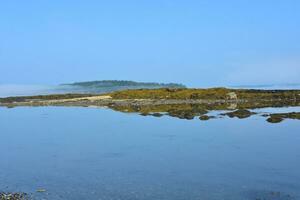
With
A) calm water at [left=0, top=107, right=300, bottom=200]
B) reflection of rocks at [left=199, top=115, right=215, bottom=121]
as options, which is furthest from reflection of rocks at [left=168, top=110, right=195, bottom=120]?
calm water at [left=0, top=107, right=300, bottom=200]

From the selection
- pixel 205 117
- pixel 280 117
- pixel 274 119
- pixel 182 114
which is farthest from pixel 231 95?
pixel 274 119

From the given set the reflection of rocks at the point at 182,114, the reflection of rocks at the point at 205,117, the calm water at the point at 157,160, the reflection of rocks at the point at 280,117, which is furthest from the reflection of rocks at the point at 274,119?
the reflection of rocks at the point at 182,114

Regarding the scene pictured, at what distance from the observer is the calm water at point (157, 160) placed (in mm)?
20875

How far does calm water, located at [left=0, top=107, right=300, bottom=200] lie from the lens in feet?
68.5

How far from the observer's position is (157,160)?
2880cm

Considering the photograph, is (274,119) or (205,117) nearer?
(274,119)

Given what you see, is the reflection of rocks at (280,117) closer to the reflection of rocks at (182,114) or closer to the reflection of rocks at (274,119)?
the reflection of rocks at (274,119)

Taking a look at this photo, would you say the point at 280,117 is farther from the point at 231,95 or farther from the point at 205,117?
the point at 231,95

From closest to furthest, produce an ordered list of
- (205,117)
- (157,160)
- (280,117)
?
(157,160) → (280,117) → (205,117)

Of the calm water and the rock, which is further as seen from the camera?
the rock

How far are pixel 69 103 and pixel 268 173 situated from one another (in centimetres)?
6763

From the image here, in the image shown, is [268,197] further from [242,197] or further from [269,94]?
[269,94]

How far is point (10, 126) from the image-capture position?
53562mm

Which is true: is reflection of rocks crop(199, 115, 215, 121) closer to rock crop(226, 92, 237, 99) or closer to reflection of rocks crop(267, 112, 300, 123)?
reflection of rocks crop(267, 112, 300, 123)
